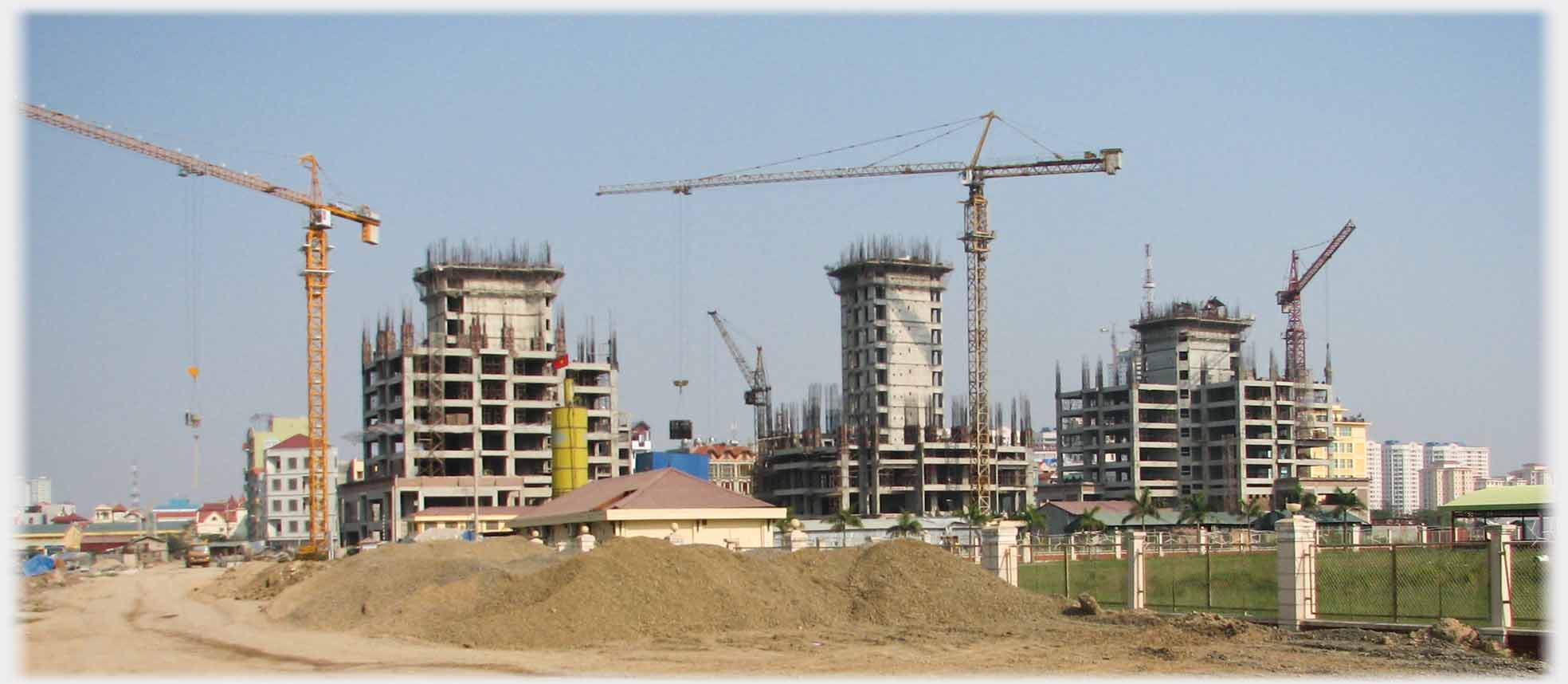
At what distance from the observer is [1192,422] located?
148375 mm

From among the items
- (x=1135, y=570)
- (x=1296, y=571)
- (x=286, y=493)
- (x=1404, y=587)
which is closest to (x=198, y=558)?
(x=1135, y=570)

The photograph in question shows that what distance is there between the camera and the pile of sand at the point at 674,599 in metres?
30.0

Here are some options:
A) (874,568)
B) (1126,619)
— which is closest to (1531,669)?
(1126,619)

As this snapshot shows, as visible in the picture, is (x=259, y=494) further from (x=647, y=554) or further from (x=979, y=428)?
(x=647, y=554)

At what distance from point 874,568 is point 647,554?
5636 millimetres

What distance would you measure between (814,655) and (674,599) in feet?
17.3

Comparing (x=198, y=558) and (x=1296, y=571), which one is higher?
(x=1296, y=571)

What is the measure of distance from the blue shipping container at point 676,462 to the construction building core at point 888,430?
44.0ft

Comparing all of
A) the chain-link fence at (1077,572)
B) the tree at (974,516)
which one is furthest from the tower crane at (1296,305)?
A: the chain-link fence at (1077,572)

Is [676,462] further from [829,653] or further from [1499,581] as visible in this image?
[1499,581]

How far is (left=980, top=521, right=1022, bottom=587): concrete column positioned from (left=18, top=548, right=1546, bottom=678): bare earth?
3.95 m

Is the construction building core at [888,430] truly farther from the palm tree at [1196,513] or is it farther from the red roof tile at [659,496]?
the red roof tile at [659,496]

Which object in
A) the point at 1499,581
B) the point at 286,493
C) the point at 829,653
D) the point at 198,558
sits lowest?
the point at 286,493

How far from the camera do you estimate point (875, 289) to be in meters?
138
